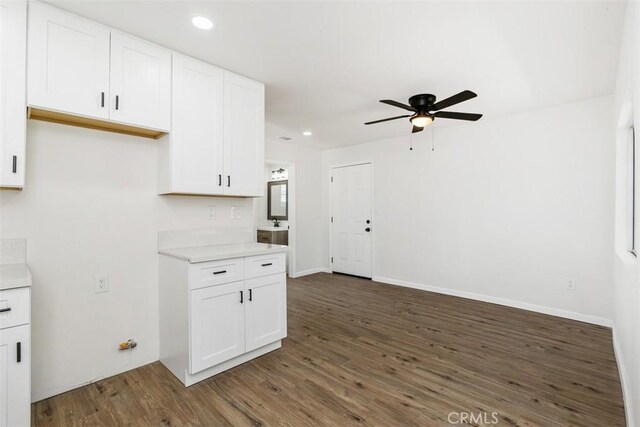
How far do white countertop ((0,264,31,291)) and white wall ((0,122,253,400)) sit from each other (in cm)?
17

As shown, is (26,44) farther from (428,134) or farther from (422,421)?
(428,134)

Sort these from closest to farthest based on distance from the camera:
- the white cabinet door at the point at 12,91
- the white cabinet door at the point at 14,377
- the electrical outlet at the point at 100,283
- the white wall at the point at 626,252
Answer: the white cabinet door at the point at 14,377 < the white wall at the point at 626,252 < the white cabinet door at the point at 12,91 < the electrical outlet at the point at 100,283

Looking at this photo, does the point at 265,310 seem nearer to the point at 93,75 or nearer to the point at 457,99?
the point at 93,75

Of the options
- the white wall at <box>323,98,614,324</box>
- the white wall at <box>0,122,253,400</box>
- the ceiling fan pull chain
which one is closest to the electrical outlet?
the white wall at <box>0,122,253,400</box>

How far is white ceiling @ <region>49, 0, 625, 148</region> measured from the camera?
1.98 meters

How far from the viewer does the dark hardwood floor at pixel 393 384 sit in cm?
188

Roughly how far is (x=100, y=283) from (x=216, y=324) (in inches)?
36.1

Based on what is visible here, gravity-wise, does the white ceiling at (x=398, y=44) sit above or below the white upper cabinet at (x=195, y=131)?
above

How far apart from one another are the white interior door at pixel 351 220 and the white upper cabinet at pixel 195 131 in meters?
3.28

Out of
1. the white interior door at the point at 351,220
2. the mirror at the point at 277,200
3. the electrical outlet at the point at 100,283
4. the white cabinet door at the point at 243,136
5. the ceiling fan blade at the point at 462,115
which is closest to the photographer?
the electrical outlet at the point at 100,283

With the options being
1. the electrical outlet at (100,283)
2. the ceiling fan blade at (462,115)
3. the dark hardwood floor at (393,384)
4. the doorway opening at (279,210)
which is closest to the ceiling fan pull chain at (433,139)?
the ceiling fan blade at (462,115)

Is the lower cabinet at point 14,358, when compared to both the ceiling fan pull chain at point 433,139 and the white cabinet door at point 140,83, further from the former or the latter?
the ceiling fan pull chain at point 433,139

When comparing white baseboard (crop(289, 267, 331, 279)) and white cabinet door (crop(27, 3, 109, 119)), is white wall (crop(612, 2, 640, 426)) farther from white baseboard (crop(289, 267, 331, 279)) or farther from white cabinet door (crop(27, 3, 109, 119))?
white baseboard (crop(289, 267, 331, 279))

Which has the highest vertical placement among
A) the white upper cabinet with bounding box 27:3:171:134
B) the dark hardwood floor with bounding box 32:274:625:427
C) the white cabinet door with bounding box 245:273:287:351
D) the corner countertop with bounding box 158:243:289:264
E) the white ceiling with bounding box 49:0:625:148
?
the white ceiling with bounding box 49:0:625:148
